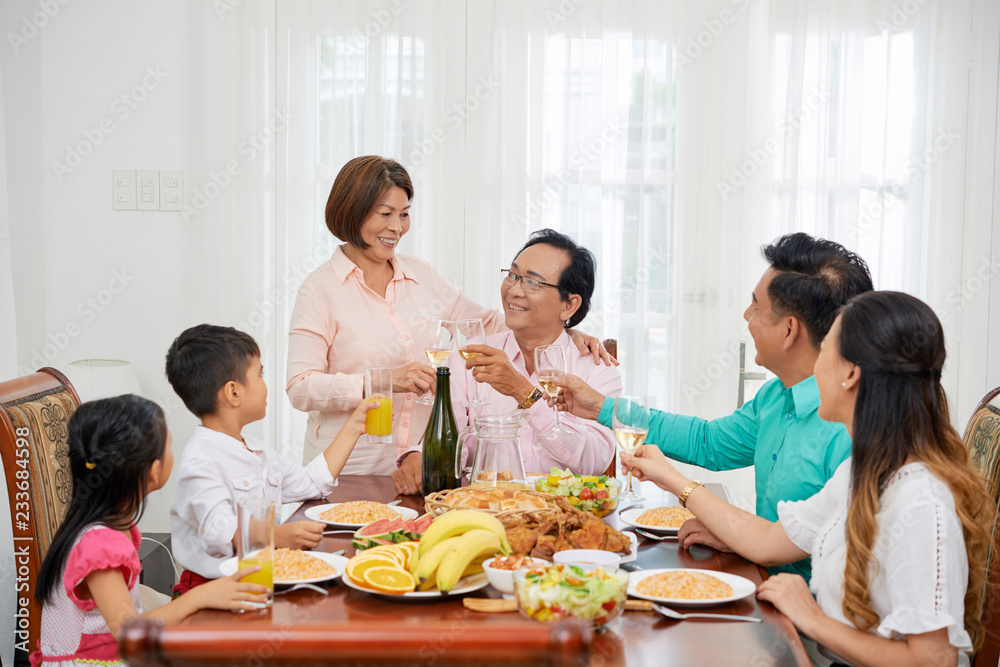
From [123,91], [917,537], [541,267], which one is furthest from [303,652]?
[123,91]

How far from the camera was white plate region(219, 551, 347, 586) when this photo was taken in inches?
55.4

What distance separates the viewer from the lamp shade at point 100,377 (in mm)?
3449

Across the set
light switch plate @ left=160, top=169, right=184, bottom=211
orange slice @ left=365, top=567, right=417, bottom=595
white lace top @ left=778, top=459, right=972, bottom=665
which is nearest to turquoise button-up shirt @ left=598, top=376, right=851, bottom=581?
white lace top @ left=778, top=459, right=972, bottom=665

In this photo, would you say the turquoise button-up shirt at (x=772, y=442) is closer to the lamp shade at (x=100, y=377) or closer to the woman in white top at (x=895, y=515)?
the woman in white top at (x=895, y=515)

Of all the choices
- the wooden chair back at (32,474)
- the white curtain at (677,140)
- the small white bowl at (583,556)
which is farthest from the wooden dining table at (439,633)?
the white curtain at (677,140)

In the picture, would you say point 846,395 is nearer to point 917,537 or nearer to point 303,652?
point 917,537

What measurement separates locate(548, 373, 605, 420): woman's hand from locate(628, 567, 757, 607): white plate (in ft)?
2.44

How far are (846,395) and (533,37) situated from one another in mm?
2662

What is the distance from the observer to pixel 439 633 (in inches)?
29.0

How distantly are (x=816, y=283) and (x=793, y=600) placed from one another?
71cm

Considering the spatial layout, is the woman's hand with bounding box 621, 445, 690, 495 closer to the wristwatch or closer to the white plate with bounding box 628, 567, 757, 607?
the white plate with bounding box 628, 567, 757, 607

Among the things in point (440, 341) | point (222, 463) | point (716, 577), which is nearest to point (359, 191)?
point (440, 341)

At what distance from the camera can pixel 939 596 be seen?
4.13 ft

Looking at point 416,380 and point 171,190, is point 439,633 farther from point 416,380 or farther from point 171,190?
point 171,190
